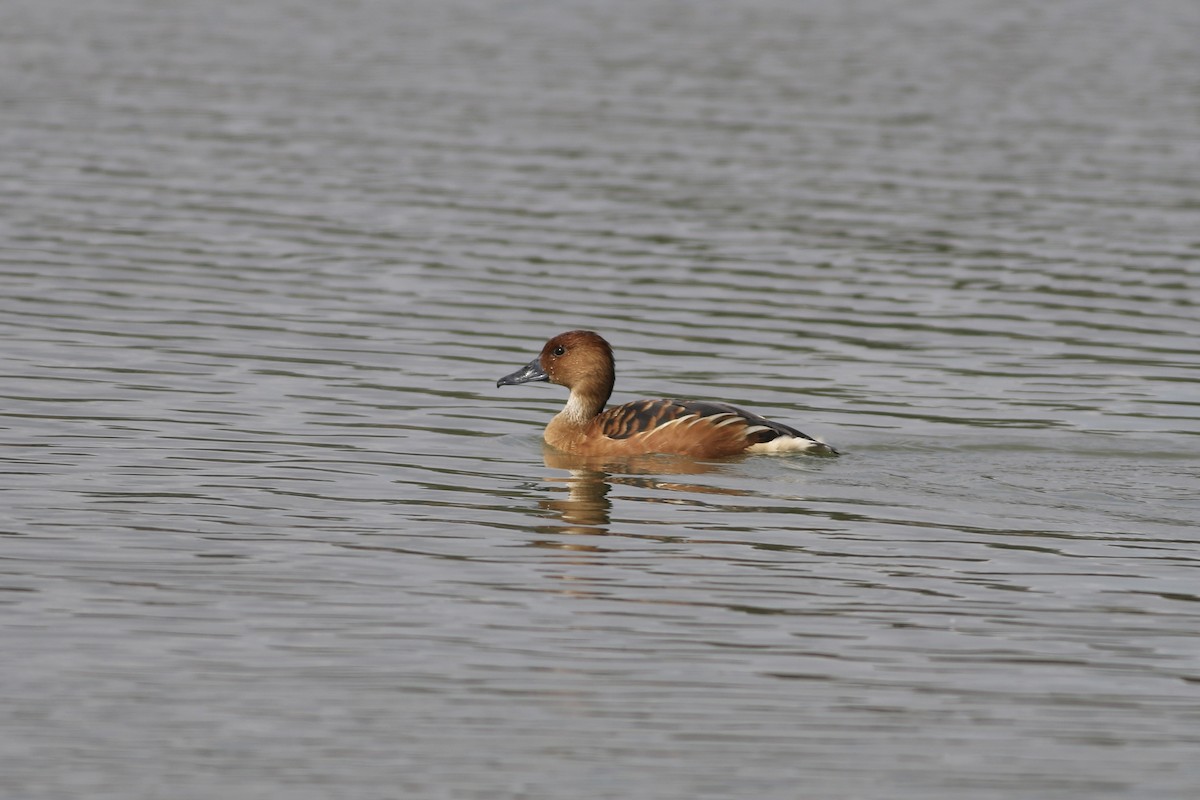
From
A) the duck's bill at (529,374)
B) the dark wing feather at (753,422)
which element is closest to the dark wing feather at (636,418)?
the dark wing feather at (753,422)

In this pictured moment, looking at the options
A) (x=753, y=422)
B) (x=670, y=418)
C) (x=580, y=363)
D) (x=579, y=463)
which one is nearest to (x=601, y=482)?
(x=579, y=463)

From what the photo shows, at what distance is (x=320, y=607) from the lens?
9.57 metres

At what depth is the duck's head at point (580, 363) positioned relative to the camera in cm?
1455

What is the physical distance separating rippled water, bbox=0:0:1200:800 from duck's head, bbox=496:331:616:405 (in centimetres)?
46

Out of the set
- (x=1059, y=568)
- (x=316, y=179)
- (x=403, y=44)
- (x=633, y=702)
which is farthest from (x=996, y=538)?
(x=403, y=44)

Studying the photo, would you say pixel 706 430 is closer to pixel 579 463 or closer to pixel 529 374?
pixel 579 463

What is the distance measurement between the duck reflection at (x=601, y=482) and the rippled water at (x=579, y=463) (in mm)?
75

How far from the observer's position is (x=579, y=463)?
13.8m

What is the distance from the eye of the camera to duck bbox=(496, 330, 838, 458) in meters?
13.4

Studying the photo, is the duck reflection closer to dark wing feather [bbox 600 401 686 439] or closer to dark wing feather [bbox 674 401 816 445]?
dark wing feather [bbox 600 401 686 439]

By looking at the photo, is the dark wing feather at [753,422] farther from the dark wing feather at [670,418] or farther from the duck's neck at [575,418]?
the duck's neck at [575,418]

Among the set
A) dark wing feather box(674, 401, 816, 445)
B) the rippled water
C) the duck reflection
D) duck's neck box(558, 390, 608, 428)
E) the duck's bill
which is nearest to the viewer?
the rippled water

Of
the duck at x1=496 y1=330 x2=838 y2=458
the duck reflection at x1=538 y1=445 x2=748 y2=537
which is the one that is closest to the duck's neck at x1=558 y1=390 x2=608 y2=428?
the duck at x1=496 y1=330 x2=838 y2=458

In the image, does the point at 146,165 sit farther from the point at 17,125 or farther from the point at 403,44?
the point at 403,44
